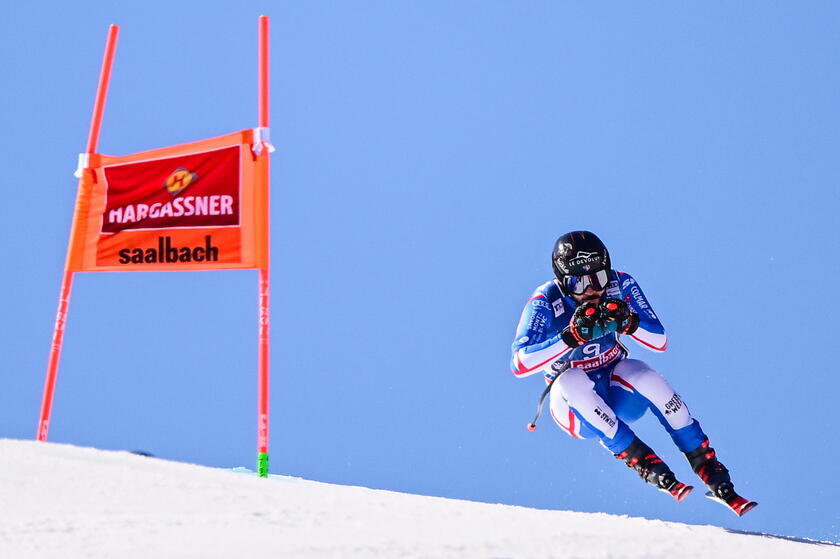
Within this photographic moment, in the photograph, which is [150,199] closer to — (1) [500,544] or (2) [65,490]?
(2) [65,490]

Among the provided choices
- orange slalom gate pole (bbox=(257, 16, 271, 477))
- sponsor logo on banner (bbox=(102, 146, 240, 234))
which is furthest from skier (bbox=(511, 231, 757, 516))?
sponsor logo on banner (bbox=(102, 146, 240, 234))

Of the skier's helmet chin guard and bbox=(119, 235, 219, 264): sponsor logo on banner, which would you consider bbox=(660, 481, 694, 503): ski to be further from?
bbox=(119, 235, 219, 264): sponsor logo on banner

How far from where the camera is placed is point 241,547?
3842 mm

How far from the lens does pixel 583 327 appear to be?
230 inches

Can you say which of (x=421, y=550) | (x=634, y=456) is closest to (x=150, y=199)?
(x=634, y=456)

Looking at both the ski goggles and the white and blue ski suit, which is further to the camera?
the ski goggles

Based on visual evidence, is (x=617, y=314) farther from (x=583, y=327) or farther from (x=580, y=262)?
(x=580, y=262)

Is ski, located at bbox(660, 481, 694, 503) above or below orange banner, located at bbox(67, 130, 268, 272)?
below

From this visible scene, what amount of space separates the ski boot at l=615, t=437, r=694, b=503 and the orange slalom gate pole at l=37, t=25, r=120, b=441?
12.4 feet

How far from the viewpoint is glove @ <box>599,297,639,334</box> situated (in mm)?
5922

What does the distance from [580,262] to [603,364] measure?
2.11 ft

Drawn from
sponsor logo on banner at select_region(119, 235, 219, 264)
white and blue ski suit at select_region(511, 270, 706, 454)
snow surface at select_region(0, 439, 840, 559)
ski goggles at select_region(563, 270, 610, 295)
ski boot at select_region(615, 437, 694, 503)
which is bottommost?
snow surface at select_region(0, 439, 840, 559)

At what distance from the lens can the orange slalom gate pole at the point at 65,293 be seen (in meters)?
7.00

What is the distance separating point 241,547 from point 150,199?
4.26 meters
